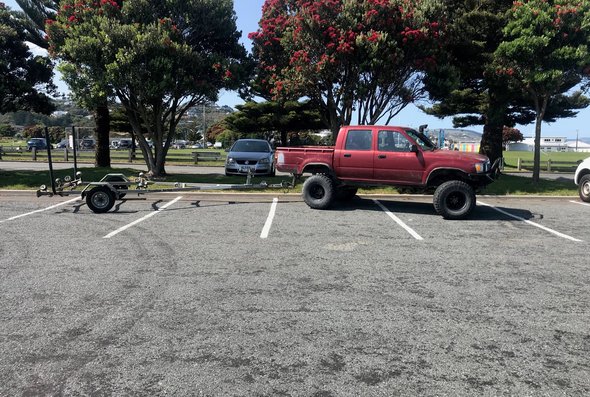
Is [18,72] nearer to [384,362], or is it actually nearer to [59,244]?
[59,244]

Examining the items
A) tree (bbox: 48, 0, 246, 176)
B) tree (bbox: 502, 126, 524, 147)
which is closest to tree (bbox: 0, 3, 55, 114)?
tree (bbox: 48, 0, 246, 176)

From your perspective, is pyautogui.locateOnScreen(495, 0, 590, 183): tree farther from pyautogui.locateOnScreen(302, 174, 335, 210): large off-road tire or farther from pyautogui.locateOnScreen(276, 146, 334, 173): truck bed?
pyautogui.locateOnScreen(302, 174, 335, 210): large off-road tire

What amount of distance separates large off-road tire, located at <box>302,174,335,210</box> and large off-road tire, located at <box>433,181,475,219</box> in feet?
7.96

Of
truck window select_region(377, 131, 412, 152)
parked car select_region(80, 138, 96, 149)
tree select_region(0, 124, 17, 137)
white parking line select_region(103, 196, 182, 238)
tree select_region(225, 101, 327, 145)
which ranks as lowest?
white parking line select_region(103, 196, 182, 238)

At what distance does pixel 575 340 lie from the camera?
3867 millimetres

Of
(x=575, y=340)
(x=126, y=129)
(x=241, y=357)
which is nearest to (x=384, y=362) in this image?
(x=241, y=357)

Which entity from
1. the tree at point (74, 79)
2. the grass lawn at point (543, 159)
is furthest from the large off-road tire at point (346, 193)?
the grass lawn at point (543, 159)

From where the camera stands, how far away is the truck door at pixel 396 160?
32.8ft

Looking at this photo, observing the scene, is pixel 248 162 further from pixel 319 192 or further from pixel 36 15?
pixel 36 15

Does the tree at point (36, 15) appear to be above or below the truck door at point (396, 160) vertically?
above

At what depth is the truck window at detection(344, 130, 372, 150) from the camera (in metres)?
10.5

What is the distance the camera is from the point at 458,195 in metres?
9.64

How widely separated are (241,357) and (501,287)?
3.30m

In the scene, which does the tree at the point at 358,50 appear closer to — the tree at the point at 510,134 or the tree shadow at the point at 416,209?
the tree shadow at the point at 416,209
